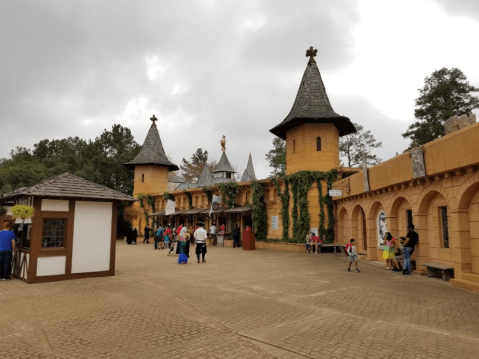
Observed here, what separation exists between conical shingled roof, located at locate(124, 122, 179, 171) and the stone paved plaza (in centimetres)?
2629

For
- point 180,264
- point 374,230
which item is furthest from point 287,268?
point 374,230

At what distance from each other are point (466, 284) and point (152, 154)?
1265 inches

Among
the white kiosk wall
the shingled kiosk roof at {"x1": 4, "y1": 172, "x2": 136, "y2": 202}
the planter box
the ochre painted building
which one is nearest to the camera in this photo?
the ochre painted building

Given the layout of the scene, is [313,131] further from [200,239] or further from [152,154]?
[152,154]

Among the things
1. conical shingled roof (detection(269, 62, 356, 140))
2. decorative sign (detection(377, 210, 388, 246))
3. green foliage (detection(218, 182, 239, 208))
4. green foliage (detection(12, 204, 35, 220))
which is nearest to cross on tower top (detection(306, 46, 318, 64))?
conical shingled roof (detection(269, 62, 356, 140))

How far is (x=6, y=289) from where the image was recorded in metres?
9.03

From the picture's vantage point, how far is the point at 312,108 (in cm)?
2278

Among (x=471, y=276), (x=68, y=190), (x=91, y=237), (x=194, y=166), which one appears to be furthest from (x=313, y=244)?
(x=194, y=166)

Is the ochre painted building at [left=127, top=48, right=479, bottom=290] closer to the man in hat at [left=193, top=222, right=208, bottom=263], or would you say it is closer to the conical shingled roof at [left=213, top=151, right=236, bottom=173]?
the man in hat at [left=193, top=222, right=208, bottom=263]

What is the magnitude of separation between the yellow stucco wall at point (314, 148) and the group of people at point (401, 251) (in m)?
9.38

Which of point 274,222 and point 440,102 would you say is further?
point 440,102

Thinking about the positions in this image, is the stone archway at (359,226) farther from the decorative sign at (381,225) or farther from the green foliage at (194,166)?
the green foliage at (194,166)

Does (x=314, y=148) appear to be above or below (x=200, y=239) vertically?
above

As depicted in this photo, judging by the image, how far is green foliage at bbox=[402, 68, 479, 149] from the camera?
105 feet
